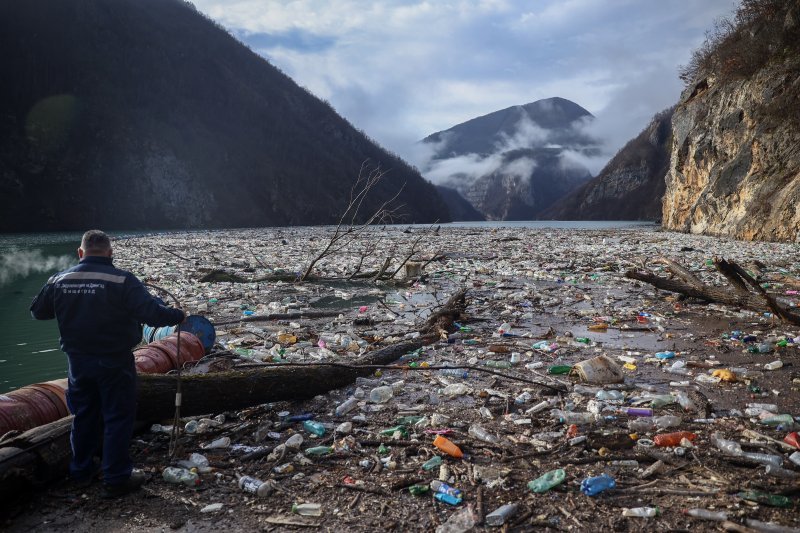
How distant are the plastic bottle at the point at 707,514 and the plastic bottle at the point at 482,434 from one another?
4.10ft

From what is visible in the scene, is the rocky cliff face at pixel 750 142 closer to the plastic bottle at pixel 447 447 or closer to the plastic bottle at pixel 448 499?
the plastic bottle at pixel 447 447

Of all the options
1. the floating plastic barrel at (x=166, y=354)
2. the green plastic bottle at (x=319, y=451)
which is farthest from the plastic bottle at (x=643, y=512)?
the floating plastic barrel at (x=166, y=354)

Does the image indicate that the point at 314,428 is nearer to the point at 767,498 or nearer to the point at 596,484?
the point at 596,484

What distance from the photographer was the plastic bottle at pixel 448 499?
107 inches

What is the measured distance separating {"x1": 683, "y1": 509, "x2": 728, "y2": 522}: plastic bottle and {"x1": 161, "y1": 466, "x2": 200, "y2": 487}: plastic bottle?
112 inches

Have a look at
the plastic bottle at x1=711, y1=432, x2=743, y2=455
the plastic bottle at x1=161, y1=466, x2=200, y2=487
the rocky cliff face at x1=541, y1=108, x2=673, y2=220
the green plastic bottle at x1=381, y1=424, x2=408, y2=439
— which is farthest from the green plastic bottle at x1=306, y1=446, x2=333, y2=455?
the rocky cliff face at x1=541, y1=108, x2=673, y2=220

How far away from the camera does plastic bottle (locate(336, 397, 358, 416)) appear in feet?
13.6

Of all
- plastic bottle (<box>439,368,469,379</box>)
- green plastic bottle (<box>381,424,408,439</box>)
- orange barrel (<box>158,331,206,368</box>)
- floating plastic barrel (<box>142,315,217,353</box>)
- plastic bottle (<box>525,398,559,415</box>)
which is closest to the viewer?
green plastic bottle (<box>381,424,408,439</box>)

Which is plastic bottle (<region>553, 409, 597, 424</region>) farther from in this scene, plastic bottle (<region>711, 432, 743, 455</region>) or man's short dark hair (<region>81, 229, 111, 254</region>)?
man's short dark hair (<region>81, 229, 111, 254</region>)

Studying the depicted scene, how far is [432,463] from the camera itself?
315cm

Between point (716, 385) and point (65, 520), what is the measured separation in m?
5.06

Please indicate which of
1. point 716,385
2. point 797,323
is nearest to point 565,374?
point 716,385

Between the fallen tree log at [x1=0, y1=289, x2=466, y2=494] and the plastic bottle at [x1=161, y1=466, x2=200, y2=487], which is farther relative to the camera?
the plastic bottle at [x1=161, y1=466, x2=200, y2=487]

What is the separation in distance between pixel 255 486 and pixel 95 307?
1.47m
